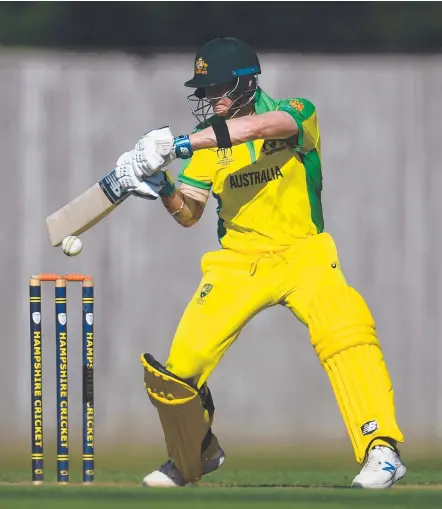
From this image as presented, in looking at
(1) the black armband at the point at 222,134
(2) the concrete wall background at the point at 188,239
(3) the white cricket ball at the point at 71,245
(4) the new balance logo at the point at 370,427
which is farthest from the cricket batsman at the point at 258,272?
(2) the concrete wall background at the point at 188,239

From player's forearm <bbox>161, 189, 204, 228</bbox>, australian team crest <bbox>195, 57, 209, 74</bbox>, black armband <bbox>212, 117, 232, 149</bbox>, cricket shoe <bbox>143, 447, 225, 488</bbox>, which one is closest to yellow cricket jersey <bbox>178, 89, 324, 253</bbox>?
player's forearm <bbox>161, 189, 204, 228</bbox>

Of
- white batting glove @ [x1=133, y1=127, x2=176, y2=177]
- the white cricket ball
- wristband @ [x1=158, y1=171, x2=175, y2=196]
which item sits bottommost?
the white cricket ball

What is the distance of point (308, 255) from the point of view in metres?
5.91

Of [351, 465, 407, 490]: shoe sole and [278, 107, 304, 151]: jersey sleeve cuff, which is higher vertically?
[278, 107, 304, 151]: jersey sleeve cuff

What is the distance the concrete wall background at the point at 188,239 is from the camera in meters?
8.59

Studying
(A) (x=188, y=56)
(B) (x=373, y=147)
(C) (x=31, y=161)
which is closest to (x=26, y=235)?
(C) (x=31, y=161)

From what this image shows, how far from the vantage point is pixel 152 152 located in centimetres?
542

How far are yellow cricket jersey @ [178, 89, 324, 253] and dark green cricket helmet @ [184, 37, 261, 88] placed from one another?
16cm

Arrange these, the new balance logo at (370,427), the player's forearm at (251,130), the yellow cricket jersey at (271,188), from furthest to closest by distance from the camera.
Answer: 1. the yellow cricket jersey at (271,188)
2. the new balance logo at (370,427)
3. the player's forearm at (251,130)

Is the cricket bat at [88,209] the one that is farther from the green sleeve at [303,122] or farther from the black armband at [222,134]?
the green sleeve at [303,122]

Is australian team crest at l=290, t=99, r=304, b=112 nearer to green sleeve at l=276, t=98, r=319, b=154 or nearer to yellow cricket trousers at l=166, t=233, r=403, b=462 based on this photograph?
green sleeve at l=276, t=98, r=319, b=154

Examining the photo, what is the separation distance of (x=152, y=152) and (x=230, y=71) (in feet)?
2.00

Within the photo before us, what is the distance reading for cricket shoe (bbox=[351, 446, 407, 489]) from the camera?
18.2 ft

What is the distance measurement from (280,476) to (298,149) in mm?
1820
